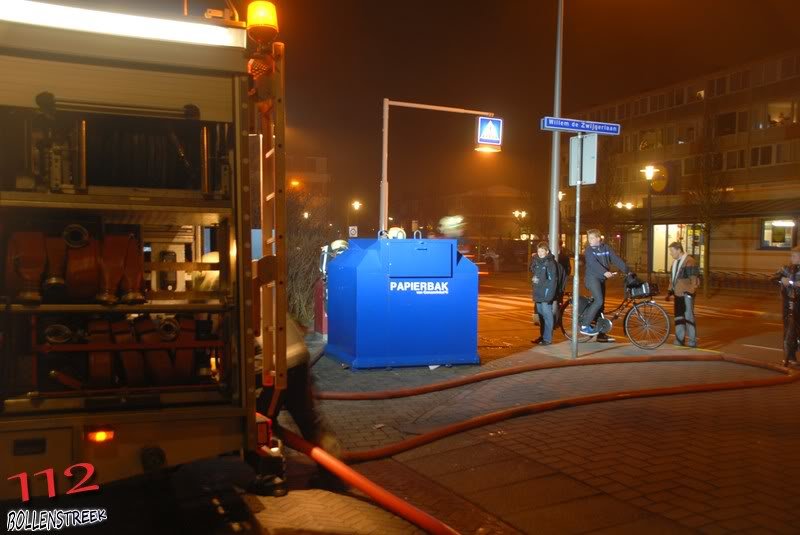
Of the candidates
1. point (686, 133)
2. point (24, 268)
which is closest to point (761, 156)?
point (686, 133)

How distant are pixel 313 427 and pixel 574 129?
234 inches

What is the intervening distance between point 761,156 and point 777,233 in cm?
651

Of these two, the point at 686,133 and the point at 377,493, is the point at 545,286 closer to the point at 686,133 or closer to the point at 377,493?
the point at 377,493

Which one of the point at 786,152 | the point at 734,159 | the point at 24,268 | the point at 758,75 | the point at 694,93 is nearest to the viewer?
A: the point at 24,268

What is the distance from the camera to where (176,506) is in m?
4.61

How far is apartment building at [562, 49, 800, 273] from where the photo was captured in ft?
108

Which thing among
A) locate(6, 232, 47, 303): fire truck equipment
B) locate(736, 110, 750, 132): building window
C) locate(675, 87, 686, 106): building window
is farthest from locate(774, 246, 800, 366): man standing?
locate(675, 87, 686, 106): building window

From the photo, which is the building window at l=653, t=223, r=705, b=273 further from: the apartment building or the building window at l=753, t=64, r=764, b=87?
the building window at l=753, t=64, r=764, b=87

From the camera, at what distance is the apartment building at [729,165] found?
33000 millimetres

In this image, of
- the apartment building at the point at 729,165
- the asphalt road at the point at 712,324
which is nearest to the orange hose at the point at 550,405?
the asphalt road at the point at 712,324

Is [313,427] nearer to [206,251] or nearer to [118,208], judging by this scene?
[206,251]

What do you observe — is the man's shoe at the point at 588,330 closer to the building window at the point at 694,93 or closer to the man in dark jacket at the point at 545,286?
the man in dark jacket at the point at 545,286

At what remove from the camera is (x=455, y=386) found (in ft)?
26.0

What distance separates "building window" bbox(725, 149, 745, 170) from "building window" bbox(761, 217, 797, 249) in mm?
6338
